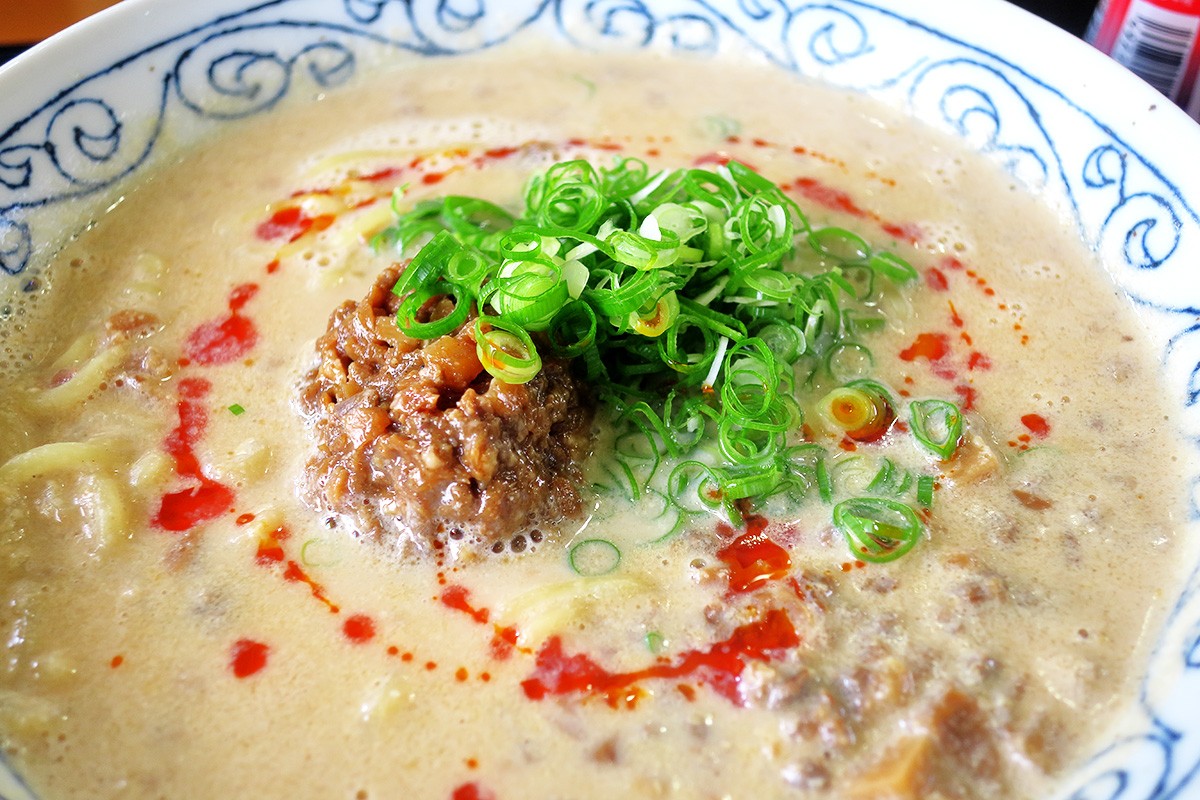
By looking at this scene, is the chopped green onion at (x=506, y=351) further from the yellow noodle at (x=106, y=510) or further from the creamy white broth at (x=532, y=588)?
the yellow noodle at (x=106, y=510)

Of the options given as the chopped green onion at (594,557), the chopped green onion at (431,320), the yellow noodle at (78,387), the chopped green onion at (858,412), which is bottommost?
the yellow noodle at (78,387)

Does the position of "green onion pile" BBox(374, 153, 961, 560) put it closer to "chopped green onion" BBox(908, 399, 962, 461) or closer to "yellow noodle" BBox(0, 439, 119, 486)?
"chopped green onion" BBox(908, 399, 962, 461)

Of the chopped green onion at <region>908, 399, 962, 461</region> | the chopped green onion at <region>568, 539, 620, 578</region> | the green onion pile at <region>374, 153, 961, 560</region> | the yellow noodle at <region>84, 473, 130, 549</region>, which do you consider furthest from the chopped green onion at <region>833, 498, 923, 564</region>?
the yellow noodle at <region>84, 473, 130, 549</region>

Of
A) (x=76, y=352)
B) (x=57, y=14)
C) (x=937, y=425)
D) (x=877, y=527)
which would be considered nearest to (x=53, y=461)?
(x=76, y=352)

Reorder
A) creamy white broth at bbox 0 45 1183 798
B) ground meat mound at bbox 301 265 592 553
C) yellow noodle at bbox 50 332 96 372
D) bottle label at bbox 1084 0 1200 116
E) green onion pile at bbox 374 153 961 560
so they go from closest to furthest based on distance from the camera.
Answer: creamy white broth at bbox 0 45 1183 798 → ground meat mound at bbox 301 265 592 553 → green onion pile at bbox 374 153 961 560 → yellow noodle at bbox 50 332 96 372 → bottle label at bbox 1084 0 1200 116

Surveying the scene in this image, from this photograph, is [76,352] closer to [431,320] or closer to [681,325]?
[431,320]

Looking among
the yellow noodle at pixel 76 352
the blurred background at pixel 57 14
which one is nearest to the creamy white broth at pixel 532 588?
the yellow noodle at pixel 76 352
